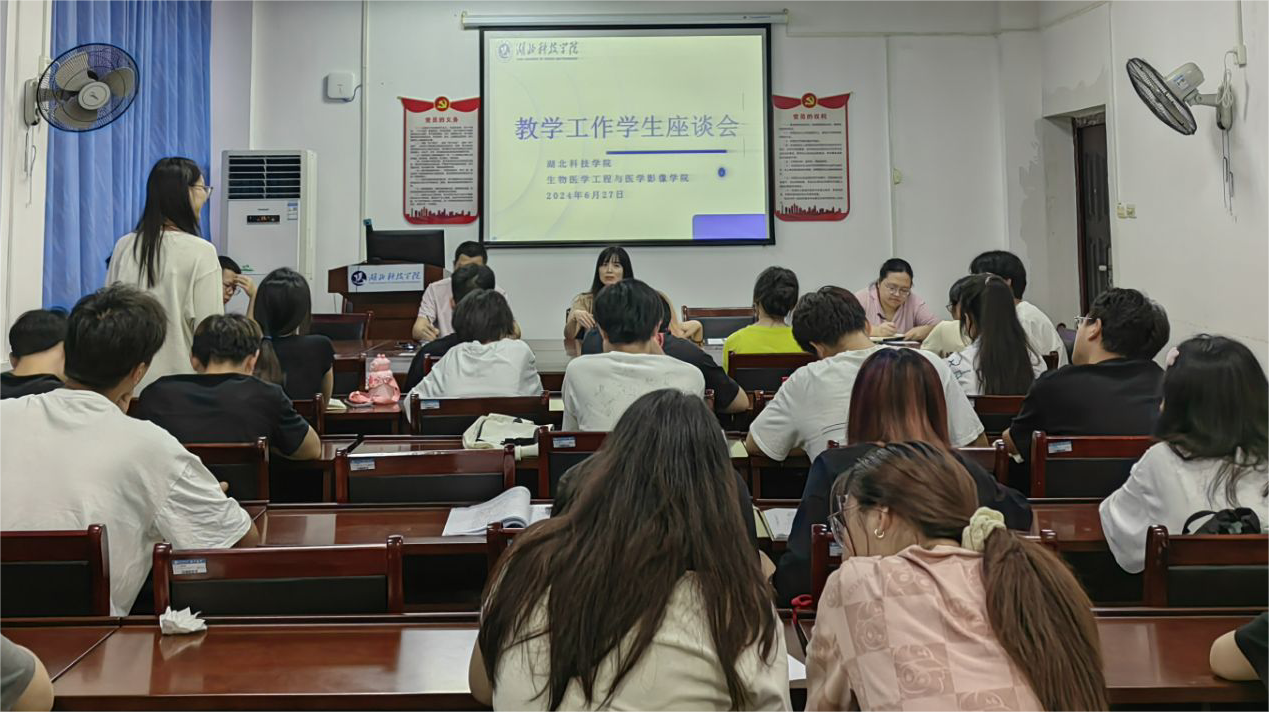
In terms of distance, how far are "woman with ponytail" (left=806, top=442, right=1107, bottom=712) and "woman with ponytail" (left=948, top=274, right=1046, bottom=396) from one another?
226cm

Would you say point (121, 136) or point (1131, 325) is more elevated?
point (121, 136)

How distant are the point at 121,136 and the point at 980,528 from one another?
516cm

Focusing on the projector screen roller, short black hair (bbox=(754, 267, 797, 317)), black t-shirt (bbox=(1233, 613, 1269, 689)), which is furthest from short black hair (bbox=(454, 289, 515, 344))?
the projector screen roller

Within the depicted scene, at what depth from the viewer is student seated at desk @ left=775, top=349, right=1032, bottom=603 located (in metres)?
2.00

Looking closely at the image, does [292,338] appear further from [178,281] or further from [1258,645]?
[1258,645]

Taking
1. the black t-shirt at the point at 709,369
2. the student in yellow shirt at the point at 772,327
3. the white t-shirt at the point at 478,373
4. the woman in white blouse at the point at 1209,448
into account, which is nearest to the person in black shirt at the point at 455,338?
the white t-shirt at the point at 478,373

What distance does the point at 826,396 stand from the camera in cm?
276

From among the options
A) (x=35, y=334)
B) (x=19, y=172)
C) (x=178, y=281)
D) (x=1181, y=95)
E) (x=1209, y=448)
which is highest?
(x=1181, y=95)

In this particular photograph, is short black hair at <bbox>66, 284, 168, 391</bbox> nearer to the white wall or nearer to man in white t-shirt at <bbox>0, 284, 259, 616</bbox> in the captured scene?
man in white t-shirt at <bbox>0, 284, 259, 616</bbox>

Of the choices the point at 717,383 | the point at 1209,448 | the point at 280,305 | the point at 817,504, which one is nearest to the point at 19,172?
the point at 280,305

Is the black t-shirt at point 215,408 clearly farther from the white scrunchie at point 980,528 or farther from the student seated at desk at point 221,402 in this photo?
the white scrunchie at point 980,528

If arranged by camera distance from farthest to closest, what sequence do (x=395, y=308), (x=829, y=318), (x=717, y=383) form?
(x=395, y=308) → (x=717, y=383) → (x=829, y=318)

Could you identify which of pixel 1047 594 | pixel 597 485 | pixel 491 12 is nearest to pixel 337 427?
pixel 597 485

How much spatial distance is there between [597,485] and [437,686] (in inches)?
16.0
